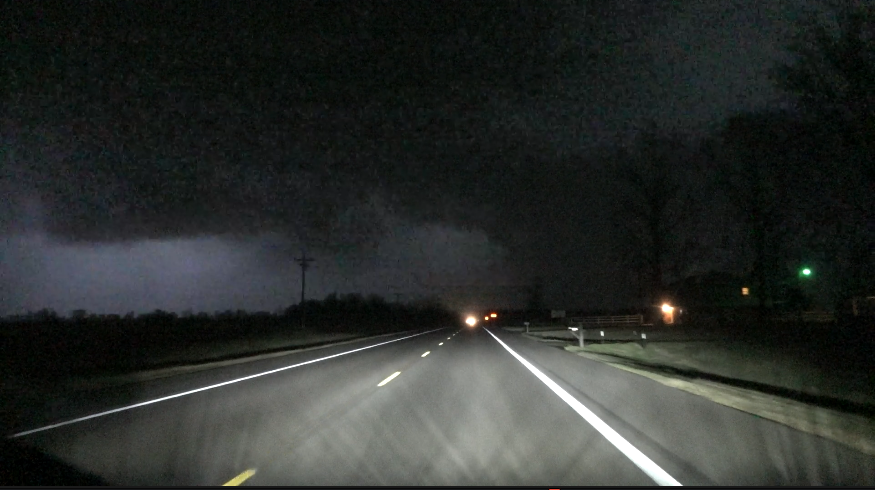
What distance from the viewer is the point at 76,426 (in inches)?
412

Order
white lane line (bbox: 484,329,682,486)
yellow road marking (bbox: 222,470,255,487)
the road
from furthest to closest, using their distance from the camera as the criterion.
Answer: the road → white lane line (bbox: 484,329,682,486) → yellow road marking (bbox: 222,470,255,487)

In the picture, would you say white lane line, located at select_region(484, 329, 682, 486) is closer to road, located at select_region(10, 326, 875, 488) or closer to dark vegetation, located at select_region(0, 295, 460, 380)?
road, located at select_region(10, 326, 875, 488)

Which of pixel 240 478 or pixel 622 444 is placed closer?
pixel 240 478

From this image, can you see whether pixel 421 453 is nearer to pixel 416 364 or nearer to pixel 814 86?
pixel 416 364

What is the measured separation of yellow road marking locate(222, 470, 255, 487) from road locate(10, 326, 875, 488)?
4cm

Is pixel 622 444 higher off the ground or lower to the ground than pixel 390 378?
lower

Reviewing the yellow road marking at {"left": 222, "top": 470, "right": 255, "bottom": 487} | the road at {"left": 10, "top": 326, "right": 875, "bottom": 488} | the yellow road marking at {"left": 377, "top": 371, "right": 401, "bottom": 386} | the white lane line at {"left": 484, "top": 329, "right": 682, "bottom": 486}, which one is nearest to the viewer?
the yellow road marking at {"left": 222, "top": 470, "right": 255, "bottom": 487}

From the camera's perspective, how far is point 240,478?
685cm

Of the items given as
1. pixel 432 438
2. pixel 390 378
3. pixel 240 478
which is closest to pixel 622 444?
pixel 432 438

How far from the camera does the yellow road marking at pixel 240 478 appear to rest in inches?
259

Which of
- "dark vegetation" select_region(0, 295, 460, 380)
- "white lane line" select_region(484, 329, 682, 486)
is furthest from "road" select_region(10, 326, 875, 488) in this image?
"dark vegetation" select_region(0, 295, 460, 380)

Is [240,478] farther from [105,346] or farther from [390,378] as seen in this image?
[105,346]

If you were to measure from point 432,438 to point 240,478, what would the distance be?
120 inches

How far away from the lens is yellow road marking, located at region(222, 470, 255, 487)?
21.6 feet
